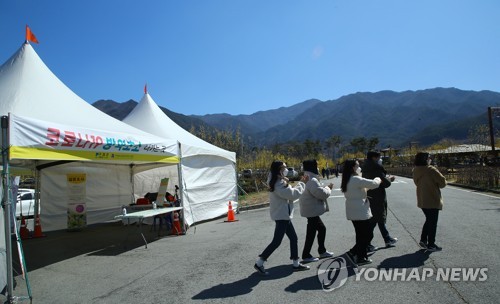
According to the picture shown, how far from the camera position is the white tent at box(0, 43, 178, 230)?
19.9ft

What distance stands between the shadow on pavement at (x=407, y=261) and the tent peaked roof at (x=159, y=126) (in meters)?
6.77

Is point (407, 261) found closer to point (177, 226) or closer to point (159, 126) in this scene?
point (177, 226)

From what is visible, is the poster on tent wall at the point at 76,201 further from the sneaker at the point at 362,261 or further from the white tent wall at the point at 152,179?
the sneaker at the point at 362,261

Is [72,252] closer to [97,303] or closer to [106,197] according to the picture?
[97,303]

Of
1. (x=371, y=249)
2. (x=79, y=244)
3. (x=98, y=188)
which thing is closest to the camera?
(x=371, y=249)

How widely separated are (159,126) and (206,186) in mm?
2644

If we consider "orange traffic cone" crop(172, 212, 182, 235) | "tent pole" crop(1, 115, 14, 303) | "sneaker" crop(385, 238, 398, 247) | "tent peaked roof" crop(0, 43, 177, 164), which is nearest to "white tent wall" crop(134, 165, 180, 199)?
"orange traffic cone" crop(172, 212, 182, 235)

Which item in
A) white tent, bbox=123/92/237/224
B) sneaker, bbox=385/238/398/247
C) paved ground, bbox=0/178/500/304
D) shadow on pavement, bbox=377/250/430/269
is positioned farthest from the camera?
white tent, bbox=123/92/237/224

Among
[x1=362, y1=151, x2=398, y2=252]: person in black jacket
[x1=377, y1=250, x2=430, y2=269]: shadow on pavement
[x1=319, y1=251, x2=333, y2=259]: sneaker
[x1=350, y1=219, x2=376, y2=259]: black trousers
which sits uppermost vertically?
[x1=362, y1=151, x2=398, y2=252]: person in black jacket

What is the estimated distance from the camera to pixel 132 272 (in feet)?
20.4

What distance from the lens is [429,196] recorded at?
6.02 metres

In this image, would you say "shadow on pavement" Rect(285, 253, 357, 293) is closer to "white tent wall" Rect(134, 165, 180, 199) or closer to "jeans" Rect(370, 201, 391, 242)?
"jeans" Rect(370, 201, 391, 242)

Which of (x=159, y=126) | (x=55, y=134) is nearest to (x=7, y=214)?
(x=55, y=134)

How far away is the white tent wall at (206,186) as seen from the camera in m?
11.2
